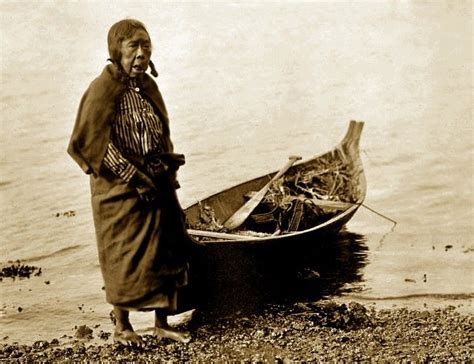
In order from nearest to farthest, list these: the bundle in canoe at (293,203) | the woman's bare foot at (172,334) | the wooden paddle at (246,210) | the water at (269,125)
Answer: the woman's bare foot at (172,334) → the bundle in canoe at (293,203) → the wooden paddle at (246,210) → the water at (269,125)

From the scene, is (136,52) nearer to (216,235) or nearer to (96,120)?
(96,120)

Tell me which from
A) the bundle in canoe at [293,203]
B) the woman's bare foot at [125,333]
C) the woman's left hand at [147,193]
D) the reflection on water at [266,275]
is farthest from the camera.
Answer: the bundle in canoe at [293,203]

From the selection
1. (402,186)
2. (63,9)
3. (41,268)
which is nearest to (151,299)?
(41,268)

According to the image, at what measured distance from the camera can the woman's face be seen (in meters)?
4.74

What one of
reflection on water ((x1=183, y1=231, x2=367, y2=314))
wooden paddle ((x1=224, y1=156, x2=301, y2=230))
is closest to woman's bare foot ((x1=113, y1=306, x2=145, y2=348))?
reflection on water ((x1=183, y1=231, x2=367, y2=314))

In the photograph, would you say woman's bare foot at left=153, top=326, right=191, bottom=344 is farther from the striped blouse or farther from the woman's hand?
the striped blouse

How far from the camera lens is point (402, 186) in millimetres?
11102

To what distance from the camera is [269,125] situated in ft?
47.3

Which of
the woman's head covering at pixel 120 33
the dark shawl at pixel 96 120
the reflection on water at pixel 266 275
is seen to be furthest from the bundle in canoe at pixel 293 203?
the woman's head covering at pixel 120 33

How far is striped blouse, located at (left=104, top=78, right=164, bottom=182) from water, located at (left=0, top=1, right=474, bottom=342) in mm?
1237

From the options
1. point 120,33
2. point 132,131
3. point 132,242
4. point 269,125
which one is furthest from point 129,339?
point 269,125

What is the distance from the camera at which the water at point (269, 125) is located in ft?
23.7

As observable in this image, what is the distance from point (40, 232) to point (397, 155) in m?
6.09

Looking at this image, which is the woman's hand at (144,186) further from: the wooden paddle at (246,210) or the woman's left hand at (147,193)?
the wooden paddle at (246,210)
